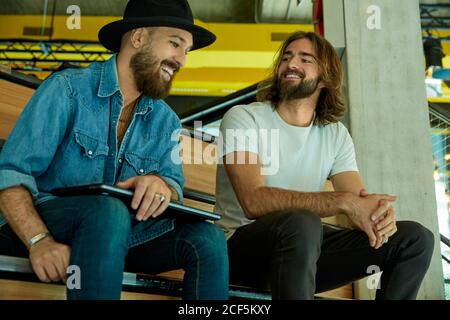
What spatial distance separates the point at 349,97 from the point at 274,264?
1.44 meters

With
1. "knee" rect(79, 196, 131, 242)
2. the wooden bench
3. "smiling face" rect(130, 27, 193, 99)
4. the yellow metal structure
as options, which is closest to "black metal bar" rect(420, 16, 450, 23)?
the yellow metal structure

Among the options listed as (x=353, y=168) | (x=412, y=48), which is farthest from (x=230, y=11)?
(x=353, y=168)

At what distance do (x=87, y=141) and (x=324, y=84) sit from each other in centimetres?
113

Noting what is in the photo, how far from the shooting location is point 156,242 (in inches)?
65.6

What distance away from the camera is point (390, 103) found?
288cm

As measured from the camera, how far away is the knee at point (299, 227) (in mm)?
1642

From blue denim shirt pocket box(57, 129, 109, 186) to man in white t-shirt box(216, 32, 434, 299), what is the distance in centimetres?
48

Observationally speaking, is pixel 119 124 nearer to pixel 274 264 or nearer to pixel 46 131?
pixel 46 131

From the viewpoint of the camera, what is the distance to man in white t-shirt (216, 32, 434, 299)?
5.50 ft

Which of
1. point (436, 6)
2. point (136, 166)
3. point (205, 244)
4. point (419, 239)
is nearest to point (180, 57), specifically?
point (136, 166)

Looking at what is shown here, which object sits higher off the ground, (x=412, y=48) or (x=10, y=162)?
(x=412, y=48)

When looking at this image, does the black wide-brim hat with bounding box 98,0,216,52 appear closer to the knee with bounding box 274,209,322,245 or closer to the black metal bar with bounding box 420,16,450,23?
the knee with bounding box 274,209,322,245

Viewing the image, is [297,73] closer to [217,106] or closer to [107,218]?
[217,106]

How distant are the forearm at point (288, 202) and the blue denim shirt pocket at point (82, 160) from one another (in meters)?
0.49
